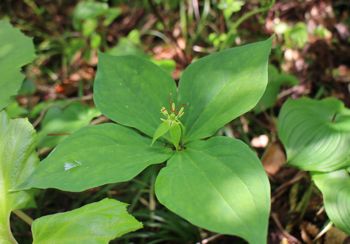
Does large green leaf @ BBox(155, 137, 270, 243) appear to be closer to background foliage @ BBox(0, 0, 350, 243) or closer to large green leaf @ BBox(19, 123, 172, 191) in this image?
large green leaf @ BBox(19, 123, 172, 191)

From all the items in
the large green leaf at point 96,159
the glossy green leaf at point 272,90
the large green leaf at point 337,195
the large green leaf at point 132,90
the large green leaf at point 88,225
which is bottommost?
the large green leaf at point 337,195

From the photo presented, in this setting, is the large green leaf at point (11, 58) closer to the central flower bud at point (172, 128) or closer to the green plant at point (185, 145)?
the green plant at point (185, 145)

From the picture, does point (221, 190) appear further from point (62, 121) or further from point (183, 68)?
point (183, 68)

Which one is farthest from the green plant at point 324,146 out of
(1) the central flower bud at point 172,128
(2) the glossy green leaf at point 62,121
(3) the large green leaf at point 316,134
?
(2) the glossy green leaf at point 62,121

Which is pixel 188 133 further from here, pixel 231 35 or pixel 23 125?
pixel 231 35

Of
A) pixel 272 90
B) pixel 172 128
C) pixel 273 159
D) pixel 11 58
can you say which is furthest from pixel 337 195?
pixel 11 58

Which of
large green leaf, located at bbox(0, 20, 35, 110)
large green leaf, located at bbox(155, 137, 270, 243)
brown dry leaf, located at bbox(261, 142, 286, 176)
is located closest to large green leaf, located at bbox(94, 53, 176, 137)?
large green leaf, located at bbox(155, 137, 270, 243)
